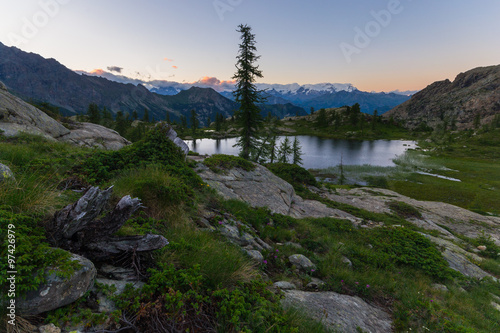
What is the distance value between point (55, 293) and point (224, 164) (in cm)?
1422

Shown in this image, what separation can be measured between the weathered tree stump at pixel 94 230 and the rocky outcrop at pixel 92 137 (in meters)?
16.5

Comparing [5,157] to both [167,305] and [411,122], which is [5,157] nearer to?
[167,305]

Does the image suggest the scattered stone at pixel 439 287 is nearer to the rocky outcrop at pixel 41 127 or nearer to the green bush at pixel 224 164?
the green bush at pixel 224 164

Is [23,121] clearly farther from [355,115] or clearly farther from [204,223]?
[355,115]

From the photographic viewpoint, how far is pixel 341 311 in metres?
4.88

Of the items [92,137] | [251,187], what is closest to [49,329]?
[251,187]

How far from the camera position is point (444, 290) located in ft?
25.6

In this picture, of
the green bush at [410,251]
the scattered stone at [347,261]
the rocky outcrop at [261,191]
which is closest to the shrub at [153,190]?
the rocky outcrop at [261,191]

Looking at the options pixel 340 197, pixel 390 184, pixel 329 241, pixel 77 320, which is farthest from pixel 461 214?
pixel 77 320

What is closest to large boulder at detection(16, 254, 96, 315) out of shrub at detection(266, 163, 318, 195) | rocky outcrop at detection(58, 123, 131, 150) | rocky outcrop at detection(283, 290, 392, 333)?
rocky outcrop at detection(283, 290, 392, 333)

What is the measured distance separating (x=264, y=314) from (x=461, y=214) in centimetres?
3154

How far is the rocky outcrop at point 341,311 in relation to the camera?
175 inches

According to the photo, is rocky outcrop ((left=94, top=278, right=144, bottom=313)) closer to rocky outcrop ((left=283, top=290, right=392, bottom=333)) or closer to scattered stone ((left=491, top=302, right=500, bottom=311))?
Result: rocky outcrop ((left=283, top=290, right=392, bottom=333))

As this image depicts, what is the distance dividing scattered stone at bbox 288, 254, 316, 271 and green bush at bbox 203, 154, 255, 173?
31.1ft
